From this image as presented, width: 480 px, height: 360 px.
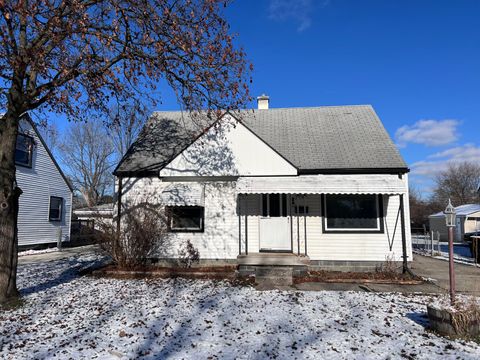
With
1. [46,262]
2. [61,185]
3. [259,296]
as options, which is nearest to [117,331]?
[259,296]

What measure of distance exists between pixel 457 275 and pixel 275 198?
614 centimetres

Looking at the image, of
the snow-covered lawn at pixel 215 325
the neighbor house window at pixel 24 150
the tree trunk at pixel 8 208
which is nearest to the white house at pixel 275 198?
the snow-covered lawn at pixel 215 325

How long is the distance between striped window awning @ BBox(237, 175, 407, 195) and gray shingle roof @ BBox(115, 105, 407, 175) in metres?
0.52

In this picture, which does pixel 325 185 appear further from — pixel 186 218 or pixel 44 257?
pixel 44 257

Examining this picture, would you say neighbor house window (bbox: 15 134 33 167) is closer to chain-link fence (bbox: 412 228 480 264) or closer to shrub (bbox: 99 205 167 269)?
shrub (bbox: 99 205 167 269)

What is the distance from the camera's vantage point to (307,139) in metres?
13.1

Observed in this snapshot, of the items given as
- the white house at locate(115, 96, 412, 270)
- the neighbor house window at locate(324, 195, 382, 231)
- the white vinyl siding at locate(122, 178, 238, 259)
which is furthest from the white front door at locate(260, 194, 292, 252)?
the neighbor house window at locate(324, 195, 382, 231)

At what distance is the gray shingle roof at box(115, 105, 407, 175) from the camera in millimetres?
11500

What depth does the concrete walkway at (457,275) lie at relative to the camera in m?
8.84

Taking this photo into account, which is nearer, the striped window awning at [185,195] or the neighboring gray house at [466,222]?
the striped window awning at [185,195]

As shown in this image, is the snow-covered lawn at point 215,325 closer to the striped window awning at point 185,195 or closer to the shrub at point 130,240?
the shrub at point 130,240

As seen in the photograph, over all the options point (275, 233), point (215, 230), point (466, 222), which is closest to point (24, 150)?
point (215, 230)

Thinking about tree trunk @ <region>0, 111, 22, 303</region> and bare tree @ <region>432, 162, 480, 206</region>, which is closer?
tree trunk @ <region>0, 111, 22, 303</region>

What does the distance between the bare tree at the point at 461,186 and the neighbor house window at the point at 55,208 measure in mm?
52910
